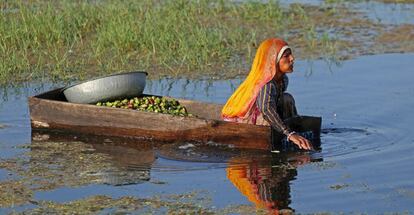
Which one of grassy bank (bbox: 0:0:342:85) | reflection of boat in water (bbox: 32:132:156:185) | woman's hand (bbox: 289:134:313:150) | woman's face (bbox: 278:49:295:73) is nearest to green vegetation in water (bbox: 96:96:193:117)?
reflection of boat in water (bbox: 32:132:156:185)

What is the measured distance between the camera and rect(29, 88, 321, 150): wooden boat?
7.90 metres

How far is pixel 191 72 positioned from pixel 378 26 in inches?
120

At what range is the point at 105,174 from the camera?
740cm

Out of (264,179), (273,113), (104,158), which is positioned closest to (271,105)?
(273,113)

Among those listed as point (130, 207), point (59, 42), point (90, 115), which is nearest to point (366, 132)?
point (90, 115)

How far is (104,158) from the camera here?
7898 mm

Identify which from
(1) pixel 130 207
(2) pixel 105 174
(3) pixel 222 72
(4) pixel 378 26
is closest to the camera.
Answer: (1) pixel 130 207

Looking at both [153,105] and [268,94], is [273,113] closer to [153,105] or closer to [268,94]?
[268,94]

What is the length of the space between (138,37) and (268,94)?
4.03 m

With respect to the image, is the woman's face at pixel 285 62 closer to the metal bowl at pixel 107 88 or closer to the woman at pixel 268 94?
the woman at pixel 268 94

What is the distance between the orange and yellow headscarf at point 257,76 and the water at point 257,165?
339 millimetres

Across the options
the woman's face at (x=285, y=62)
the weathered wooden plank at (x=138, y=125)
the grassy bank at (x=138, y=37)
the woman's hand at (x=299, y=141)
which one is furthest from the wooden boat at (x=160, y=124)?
the grassy bank at (x=138, y=37)

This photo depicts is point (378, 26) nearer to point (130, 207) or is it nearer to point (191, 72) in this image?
point (191, 72)

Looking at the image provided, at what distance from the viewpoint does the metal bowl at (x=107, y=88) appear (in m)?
8.75
